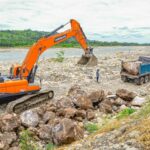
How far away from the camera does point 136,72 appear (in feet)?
84.1

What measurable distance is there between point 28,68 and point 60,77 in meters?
10.5

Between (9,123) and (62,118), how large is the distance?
7.61 ft

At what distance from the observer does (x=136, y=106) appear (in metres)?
17.3

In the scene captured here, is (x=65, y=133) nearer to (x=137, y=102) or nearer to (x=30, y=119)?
(x=30, y=119)

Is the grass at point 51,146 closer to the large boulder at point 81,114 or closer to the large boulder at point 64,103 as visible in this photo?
the large boulder at point 81,114

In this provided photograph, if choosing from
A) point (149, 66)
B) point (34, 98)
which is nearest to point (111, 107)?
point (34, 98)

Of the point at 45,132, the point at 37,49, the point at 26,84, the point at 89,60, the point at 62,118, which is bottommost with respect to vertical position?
the point at 45,132

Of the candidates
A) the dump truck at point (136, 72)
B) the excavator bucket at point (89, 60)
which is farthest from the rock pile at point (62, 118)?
the excavator bucket at point (89, 60)

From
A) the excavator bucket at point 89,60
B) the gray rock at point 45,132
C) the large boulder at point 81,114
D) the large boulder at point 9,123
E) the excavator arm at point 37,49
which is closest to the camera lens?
the gray rock at point 45,132

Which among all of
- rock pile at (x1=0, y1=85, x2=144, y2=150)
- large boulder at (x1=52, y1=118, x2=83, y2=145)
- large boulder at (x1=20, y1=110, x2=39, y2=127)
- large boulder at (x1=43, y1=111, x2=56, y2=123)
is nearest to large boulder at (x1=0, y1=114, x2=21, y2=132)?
rock pile at (x1=0, y1=85, x2=144, y2=150)

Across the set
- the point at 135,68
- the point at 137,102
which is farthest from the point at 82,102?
the point at 135,68

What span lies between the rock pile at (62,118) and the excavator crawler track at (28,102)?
55.8 inches

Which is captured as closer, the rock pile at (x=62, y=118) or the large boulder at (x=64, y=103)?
the rock pile at (x=62, y=118)

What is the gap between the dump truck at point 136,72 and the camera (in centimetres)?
2569
